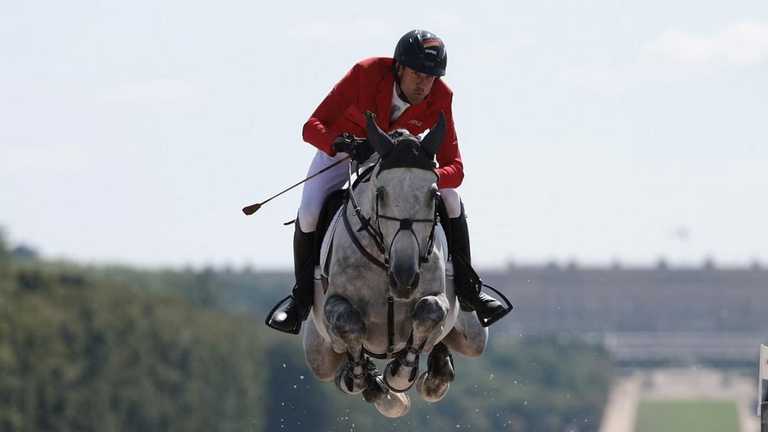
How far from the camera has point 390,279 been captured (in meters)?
19.1

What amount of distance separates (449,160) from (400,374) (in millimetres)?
2022

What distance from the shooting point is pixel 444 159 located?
20656mm

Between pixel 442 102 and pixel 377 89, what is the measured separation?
647 mm

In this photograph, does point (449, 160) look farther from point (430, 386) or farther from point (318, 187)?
point (430, 386)

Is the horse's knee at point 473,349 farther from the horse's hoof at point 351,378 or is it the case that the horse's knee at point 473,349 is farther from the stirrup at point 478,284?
the horse's hoof at point 351,378

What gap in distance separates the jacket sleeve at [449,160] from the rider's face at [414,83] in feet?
1.28

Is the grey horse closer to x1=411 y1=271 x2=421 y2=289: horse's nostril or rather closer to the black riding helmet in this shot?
x1=411 y1=271 x2=421 y2=289: horse's nostril

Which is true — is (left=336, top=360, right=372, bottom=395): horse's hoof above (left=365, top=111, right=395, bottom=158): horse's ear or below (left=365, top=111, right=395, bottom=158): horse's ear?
below

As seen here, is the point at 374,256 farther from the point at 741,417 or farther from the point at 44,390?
the point at 741,417

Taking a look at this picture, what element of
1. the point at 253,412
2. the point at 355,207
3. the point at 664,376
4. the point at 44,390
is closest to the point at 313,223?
the point at 355,207

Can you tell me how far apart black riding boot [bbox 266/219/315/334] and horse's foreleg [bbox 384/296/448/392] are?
1.20 meters

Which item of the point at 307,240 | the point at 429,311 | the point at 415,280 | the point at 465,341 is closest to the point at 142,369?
the point at 465,341

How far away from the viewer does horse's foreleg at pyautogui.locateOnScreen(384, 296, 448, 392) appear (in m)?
19.6

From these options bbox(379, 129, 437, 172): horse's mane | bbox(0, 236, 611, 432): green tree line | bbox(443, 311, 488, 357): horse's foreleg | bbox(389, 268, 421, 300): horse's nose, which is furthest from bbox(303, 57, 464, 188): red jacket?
bbox(0, 236, 611, 432): green tree line
